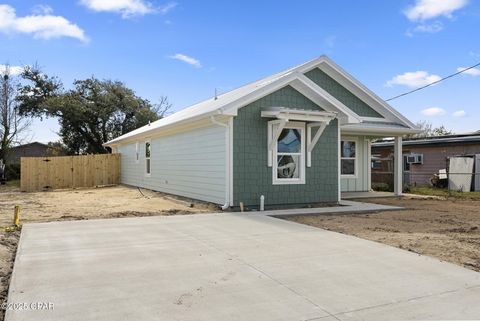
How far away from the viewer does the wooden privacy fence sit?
2066cm

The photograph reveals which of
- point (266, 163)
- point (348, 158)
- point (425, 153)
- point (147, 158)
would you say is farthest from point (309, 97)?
point (425, 153)

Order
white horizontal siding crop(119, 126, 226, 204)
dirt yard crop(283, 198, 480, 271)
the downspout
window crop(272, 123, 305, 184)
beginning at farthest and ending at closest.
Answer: window crop(272, 123, 305, 184), white horizontal siding crop(119, 126, 226, 204), the downspout, dirt yard crop(283, 198, 480, 271)

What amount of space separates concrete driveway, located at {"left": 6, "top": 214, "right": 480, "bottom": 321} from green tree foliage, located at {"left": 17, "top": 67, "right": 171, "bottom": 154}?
29.5m

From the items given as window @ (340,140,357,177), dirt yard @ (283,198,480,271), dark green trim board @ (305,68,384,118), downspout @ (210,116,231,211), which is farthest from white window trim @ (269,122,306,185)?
window @ (340,140,357,177)

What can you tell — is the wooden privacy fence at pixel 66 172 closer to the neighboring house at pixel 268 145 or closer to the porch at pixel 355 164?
the neighboring house at pixel 268 145

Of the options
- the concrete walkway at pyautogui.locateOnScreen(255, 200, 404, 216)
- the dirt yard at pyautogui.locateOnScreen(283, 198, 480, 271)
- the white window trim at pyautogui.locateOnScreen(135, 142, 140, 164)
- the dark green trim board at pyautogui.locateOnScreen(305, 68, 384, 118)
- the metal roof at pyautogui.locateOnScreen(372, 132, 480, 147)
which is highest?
the dark green trim board at pyautogui.locateOnScreen(305, 68, 384, 118)

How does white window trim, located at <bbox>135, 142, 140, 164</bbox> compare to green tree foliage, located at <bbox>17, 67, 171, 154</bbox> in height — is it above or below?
below

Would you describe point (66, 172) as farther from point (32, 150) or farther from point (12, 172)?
point (32, 150)

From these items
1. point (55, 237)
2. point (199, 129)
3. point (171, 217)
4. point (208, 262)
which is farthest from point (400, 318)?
point (199, 129)

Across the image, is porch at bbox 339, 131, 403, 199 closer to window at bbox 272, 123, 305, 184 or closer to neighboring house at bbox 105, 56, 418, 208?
neighboring house at bbox 105, 56, 418, 208

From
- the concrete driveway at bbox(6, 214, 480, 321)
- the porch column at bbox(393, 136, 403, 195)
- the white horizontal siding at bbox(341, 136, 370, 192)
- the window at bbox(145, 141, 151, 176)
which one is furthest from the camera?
the window at bbox(145, 141, 151, 176)

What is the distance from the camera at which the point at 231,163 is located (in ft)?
34.2

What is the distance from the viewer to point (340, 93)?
50.7ft

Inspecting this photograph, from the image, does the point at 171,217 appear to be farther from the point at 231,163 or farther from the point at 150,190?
the point at 150,190
